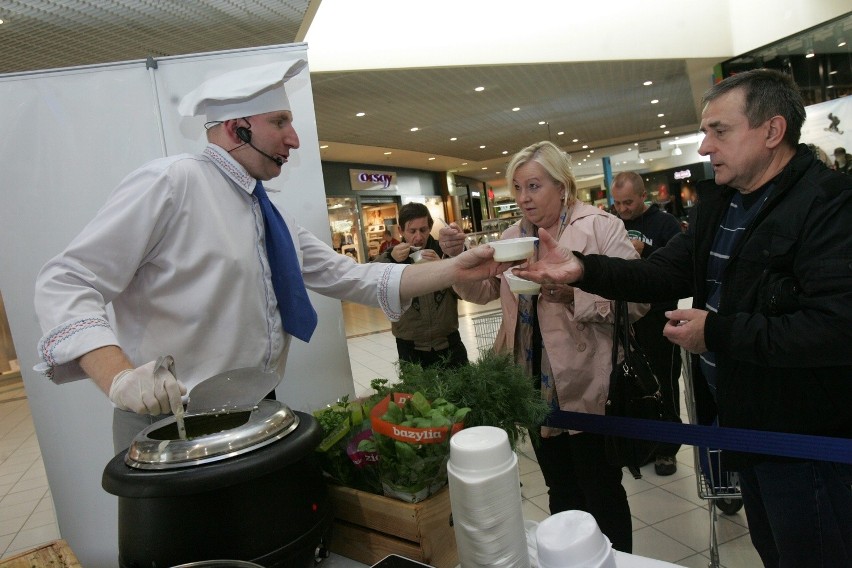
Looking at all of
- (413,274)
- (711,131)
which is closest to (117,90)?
(413,274)

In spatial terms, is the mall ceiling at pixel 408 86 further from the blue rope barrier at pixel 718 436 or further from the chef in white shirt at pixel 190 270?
the blue rope barrier at pixel 718 436

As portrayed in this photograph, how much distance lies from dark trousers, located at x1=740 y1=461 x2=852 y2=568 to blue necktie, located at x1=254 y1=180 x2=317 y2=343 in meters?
1.43

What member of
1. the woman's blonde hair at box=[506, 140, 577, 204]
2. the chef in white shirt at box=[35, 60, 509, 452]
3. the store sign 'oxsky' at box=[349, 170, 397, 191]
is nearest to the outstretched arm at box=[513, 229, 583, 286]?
the chef in white shirt at box=[35, 60, 509, 452]

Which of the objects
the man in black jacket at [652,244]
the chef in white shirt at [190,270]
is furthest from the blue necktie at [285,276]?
the man in black jacket at [652,244]

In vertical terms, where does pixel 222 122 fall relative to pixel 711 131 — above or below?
above

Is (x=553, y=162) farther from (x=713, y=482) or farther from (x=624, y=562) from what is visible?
(x=624, y=562)

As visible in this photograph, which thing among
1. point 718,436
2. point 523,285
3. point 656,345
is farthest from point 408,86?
point 718,436

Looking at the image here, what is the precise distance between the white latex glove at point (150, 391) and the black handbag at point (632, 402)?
1491 mm

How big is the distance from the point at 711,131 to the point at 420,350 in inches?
98.2

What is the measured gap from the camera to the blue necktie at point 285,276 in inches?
67.5

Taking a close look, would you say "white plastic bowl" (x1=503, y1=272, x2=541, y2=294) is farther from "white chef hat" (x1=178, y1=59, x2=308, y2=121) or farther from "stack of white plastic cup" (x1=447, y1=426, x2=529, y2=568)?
"stack of white plastic cup" (x1=447, y1=426, x2=529, y2=568)

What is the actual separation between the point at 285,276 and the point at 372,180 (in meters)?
17.5

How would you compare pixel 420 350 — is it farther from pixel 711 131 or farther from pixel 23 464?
pixel 23 464

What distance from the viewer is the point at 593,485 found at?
2246 millimetres
